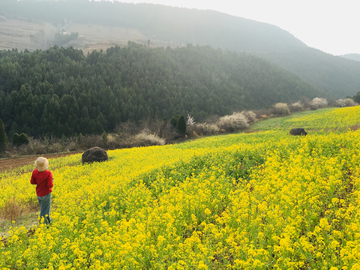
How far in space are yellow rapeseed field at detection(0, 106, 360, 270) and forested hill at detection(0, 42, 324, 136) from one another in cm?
4463

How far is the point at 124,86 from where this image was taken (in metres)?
74.6

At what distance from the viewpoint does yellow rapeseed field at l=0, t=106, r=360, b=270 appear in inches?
187

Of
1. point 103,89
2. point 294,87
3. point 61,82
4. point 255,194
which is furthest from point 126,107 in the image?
point 294,87

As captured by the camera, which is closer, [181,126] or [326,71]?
[181,126]

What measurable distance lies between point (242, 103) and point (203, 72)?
2703cm

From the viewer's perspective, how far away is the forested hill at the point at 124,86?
53.8 meters

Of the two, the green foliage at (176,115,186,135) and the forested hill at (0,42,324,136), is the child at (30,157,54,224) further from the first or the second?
the forested hill at (0,42,324,136)

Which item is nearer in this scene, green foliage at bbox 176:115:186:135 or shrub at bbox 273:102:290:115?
green foliage at bbox 176:115:186:135

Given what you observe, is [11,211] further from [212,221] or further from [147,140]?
[147,140]

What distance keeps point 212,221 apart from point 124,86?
239 ft

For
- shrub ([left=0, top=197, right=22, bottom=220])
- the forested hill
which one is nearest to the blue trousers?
shrub ([left=0, top=197, right=22, bottom=220])

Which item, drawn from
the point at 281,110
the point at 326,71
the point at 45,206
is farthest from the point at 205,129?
the point at 326,71

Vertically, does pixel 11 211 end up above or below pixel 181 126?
above

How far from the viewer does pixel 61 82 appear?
6353cm
